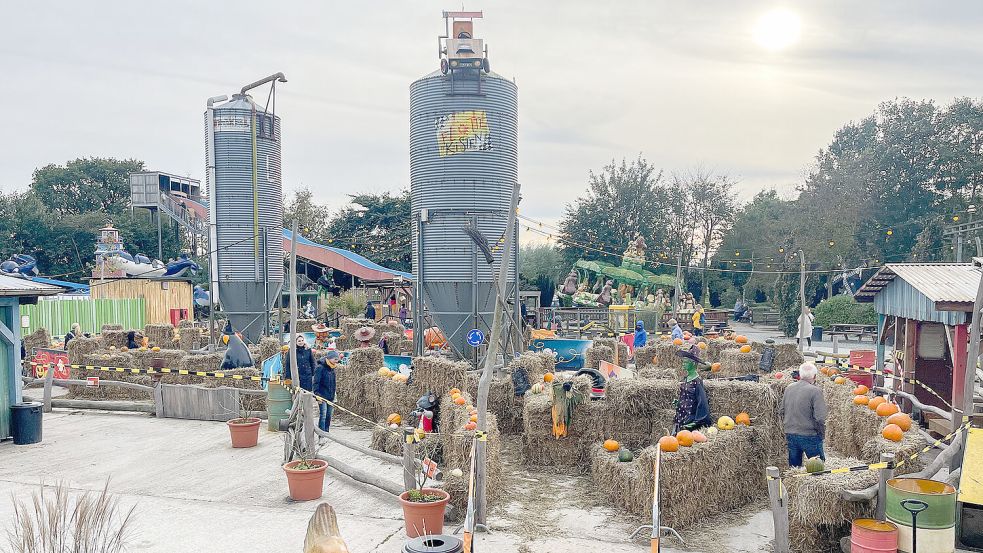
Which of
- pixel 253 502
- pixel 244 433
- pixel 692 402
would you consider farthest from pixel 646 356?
pixel 253 502

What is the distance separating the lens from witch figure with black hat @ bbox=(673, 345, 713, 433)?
9930 mm

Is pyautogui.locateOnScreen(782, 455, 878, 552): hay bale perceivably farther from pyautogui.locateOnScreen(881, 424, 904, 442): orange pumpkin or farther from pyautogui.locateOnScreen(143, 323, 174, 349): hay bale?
pyautogui.locateOnScreen(143, 323, 174, 349): hay bale

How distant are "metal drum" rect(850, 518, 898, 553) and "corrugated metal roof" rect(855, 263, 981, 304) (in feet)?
20.3

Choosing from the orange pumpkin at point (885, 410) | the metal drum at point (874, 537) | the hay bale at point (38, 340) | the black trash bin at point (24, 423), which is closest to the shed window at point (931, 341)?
the orange pumpkin at point (885, 410)

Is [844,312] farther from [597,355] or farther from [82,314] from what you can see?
[82,314]

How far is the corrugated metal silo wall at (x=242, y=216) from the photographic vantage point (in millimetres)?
24688

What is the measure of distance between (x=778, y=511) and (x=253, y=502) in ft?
22.2

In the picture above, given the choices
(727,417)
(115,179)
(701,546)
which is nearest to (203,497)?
(701,546)

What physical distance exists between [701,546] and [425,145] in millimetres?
15232

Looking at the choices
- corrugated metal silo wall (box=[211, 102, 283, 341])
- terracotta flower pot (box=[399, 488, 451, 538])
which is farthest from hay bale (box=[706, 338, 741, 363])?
corrugated metal silo wall (box=[211, 102, 283, 341])

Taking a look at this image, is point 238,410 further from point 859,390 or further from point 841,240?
point 841,240

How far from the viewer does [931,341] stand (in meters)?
13.6

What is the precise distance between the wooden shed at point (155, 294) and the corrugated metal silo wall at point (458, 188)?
23.5 m

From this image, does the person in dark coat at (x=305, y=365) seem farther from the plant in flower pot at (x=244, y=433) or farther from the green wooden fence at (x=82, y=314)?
the green wooden fence at (x=82, y=314)
